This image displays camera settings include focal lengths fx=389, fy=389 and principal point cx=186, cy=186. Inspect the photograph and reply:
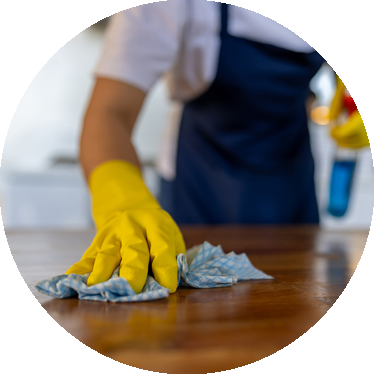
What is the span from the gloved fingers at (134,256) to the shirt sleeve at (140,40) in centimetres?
46

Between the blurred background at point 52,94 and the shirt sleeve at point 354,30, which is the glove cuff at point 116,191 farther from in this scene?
the blurred background at point 52,94

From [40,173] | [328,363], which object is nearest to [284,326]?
[328,363]

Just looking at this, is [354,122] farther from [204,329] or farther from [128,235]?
[204,329]

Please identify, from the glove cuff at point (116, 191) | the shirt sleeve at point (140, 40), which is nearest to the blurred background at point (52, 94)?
the shirt sleeve at point (140, 40)

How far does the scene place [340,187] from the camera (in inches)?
47.2

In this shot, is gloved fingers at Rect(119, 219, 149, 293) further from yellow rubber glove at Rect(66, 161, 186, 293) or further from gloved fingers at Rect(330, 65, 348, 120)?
gloved fingers at Rect(330, 65, 348, 120)

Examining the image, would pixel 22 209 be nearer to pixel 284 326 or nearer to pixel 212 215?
pixel 212 215

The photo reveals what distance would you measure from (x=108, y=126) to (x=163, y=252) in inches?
16.7

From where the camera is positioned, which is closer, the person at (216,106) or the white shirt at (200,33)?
the person at (216,106)

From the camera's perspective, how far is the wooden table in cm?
25

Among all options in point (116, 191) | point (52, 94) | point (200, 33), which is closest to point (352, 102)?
point (200, 33)

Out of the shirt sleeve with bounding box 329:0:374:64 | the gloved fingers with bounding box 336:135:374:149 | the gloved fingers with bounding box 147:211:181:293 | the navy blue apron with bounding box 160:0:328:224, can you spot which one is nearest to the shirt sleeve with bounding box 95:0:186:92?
the navy blue apron with bounding box 160:0:328:224

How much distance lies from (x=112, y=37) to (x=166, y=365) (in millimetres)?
795

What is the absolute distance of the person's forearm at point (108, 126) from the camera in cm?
77
